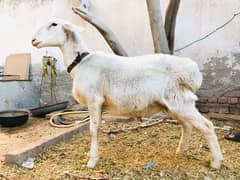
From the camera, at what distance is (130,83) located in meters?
2.01

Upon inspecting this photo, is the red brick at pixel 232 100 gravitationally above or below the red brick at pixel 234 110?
above

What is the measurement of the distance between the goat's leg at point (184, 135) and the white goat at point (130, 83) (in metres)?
0.06

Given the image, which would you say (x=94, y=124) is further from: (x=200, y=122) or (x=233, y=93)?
(x=233, y=93)

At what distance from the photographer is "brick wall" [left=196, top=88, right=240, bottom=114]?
3.64 m

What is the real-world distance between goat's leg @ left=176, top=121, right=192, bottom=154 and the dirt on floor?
2.6 inches

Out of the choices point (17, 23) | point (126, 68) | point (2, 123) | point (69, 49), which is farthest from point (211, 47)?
point (17, 23)

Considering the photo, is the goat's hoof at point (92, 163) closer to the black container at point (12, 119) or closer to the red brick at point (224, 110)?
the black container at point (12, 119)

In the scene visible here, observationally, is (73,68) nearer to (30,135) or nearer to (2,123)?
(30,135)

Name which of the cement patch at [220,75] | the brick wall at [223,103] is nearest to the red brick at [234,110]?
the brick wall at [223,103]

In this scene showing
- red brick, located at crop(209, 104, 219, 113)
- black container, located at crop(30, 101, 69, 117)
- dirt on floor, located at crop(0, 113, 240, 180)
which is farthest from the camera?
black container, located at crop(30, 101, 69, 117)

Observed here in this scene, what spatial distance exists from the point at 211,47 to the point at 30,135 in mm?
2893

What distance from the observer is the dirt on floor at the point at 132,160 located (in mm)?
1946

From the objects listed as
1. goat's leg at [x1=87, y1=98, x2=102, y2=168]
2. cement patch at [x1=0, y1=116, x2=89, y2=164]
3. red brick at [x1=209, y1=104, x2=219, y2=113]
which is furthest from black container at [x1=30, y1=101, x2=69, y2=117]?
red brick at [x1=209, y1=104, x2=219, y2=113]

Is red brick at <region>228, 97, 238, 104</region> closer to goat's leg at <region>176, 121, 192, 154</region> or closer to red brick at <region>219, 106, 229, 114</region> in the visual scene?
A: red brick at <region>219, 106, 229, 114</region>
